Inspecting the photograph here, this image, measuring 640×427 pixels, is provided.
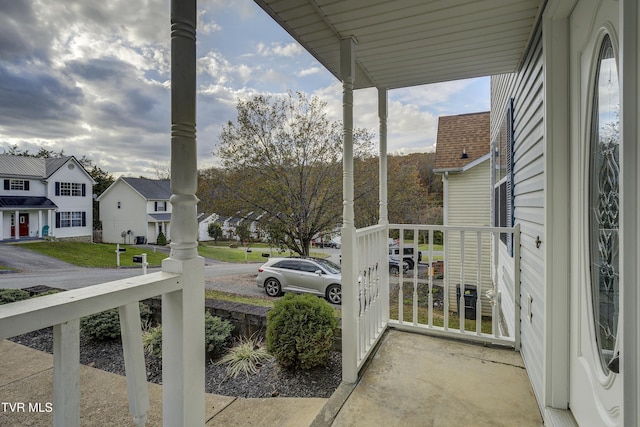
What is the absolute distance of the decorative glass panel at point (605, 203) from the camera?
1.16 metres

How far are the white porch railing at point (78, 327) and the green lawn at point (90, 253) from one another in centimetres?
28

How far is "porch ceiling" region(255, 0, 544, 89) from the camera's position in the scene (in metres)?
1.96

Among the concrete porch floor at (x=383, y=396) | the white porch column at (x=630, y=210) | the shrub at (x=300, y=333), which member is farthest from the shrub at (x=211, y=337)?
the white porch column at (x=630, y=210)

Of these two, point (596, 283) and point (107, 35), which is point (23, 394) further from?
point (596, 283)

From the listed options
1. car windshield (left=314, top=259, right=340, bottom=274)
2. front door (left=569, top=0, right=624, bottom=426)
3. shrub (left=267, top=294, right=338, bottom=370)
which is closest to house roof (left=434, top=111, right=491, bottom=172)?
car windshield (left=314, top=259, right=340, bottom=274)

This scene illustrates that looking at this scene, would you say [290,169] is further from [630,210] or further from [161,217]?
[630,210]

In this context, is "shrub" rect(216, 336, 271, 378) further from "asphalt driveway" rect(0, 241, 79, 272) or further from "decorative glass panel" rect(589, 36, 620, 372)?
"decorative glass panel" rect(589, 36, 620, 372)

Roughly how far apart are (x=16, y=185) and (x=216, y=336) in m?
3.06

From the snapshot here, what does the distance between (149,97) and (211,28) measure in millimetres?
1082

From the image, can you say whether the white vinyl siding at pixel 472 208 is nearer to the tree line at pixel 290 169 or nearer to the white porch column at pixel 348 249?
the tree line at pixel 290 169

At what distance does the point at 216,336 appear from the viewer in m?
3.66

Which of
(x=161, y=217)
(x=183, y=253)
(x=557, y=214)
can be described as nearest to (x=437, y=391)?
(x=557, y=214)

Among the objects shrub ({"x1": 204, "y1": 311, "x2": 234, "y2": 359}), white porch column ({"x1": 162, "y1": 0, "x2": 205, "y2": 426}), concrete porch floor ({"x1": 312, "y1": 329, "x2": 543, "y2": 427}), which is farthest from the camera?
shrub ({"x1": 204, "y1": 311, "x2": 234, "y2": 359})

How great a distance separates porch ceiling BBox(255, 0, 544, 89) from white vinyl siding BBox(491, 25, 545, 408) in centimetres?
22
